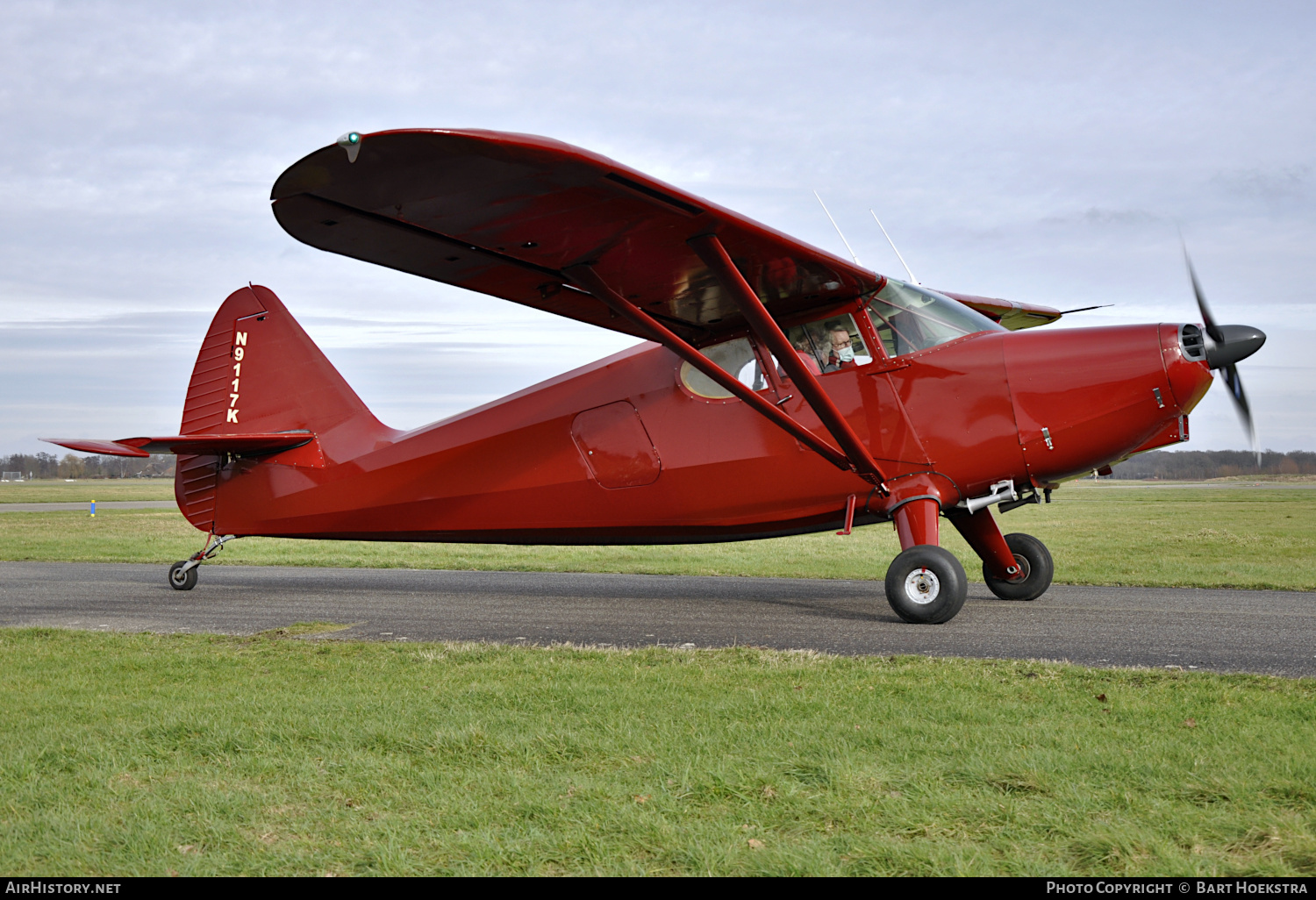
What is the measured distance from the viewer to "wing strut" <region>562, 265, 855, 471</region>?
8406 mm

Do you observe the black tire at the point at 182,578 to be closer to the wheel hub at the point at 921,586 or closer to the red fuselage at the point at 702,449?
the red fuselage at the point at 702,449

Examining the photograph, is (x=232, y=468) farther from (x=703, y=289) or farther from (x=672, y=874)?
(x=672, y=874)

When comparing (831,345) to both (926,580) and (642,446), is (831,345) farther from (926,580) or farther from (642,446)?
(926,580)

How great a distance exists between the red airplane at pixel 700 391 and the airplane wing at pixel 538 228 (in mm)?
23

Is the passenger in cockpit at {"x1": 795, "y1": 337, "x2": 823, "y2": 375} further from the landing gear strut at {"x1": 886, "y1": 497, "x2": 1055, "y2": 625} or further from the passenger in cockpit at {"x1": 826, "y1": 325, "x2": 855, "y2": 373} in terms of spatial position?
the landing gear strut at {"x1": 886, "y1": 497, "x2": 1055, "y2": 625}

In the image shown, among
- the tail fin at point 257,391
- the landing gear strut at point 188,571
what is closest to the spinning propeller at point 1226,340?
the tail fin at point 257,391

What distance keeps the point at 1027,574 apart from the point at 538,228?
20.0 feet

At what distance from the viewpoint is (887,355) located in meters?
9.01

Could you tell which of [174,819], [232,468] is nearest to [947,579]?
[174,819]

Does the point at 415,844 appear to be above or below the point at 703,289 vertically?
below

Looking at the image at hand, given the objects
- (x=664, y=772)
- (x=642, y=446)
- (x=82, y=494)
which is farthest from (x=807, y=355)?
(x=82, y=494)

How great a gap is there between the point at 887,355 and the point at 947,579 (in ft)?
7.23

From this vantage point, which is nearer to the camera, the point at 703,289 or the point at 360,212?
the point at 360,212

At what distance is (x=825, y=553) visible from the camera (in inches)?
720
